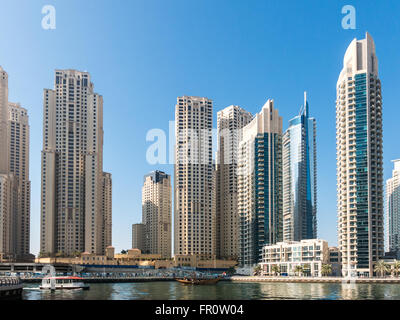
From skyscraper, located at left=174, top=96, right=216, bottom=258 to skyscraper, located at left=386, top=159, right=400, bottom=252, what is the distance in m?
40.8

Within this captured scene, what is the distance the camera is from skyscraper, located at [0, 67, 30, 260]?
110 metres

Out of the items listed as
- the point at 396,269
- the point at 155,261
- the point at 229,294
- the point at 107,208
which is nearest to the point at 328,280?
the point at 396,269

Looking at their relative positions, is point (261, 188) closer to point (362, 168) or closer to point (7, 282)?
point (362, 168)

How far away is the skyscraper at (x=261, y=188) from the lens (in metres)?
106

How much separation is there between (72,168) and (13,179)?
17.3 meters

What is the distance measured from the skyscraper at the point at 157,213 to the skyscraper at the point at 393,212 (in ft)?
187

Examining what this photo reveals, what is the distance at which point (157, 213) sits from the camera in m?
145

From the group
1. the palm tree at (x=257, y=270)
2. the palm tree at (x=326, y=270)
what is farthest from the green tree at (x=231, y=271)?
the palm tree at (x=326, y=270)

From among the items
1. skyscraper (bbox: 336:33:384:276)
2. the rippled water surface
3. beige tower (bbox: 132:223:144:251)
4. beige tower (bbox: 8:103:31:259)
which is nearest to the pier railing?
the rippled water surface

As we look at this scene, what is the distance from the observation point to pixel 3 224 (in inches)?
4306
